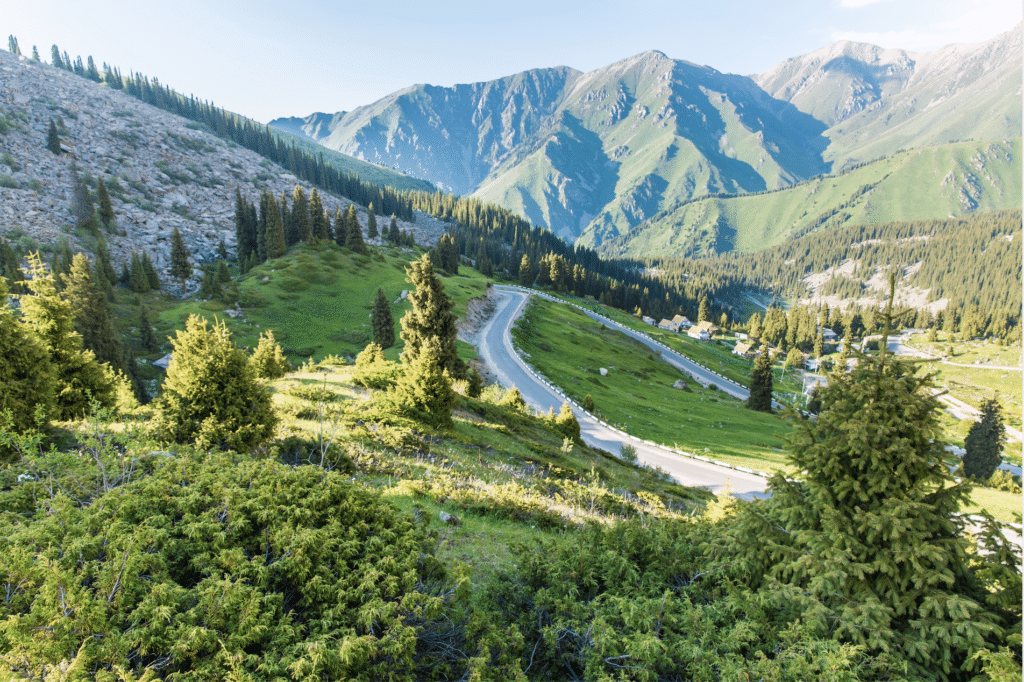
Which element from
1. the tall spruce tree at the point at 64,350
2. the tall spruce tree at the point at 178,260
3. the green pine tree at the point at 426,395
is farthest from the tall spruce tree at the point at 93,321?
the green pine tree at the point at 426,395

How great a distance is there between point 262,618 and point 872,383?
11.0 metres

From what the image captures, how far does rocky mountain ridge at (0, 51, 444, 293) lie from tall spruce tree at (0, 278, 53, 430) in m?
89.5

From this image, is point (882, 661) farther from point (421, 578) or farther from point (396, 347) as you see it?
point (396, 347)

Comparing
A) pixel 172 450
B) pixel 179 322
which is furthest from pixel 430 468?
pixel 179 322

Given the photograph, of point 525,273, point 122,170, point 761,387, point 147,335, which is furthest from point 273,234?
point 761,387

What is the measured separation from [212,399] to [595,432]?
115 feet

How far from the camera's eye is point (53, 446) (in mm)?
12023

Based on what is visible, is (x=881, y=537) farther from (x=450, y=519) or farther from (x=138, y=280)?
(x=138, y=280)

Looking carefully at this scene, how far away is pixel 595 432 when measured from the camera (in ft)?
141

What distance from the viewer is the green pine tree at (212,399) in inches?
540

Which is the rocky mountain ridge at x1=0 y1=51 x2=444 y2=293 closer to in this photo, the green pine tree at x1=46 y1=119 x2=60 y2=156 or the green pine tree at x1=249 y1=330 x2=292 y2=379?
the green pine tree at x1=46 y1=119 x2=60 y2=156

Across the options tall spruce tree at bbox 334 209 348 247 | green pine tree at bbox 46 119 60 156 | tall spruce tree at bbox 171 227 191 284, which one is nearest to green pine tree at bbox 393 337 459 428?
tall spruce tree at bbox 171 227 191 284

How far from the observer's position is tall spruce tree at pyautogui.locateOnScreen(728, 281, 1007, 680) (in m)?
6.58

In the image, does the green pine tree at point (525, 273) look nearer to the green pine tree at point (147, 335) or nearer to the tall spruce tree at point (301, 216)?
the tall spruce tree at point (301, 216)
